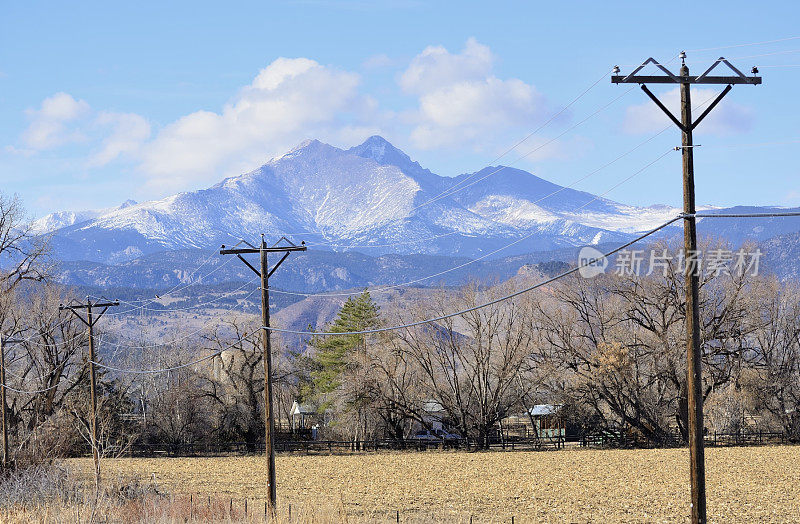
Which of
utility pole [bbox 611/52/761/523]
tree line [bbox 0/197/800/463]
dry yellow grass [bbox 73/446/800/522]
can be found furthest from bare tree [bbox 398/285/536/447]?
utility pole [bbox 611/52/761/523]

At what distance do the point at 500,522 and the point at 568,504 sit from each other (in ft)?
17.7

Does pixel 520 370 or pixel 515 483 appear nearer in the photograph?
pixel 515 483

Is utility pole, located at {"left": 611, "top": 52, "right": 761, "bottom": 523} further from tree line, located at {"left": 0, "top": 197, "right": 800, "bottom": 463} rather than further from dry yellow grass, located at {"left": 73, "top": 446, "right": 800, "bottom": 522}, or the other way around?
tree line, located at {"left": 0, "top": 197, "right": 800, "bottom": 463}

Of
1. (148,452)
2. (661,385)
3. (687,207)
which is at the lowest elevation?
(148,452)

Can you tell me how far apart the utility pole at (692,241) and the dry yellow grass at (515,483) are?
33.7ft

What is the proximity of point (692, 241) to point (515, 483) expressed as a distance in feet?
79.4

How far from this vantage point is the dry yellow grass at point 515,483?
28.9 m

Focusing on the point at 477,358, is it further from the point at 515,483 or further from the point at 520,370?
the point at 515,483

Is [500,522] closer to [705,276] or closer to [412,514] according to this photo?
[412,514]

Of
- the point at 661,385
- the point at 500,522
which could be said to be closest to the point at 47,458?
the point at 500,522

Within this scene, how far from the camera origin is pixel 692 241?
663 inches

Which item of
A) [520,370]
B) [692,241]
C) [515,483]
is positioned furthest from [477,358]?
[692,241]

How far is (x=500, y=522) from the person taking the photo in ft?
86.8

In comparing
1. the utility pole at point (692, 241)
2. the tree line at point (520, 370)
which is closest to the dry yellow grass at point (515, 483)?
the tree line at point (520, 370)
